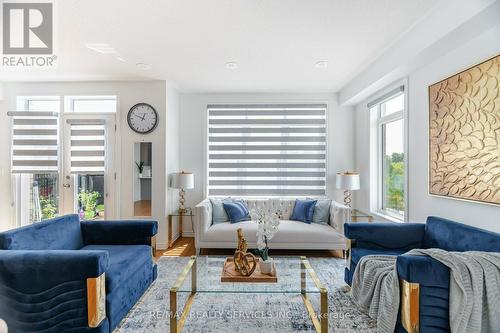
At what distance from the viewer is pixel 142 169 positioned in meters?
4.07

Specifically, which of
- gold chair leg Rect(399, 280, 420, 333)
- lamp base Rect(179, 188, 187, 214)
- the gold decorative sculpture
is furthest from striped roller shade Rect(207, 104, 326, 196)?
gold chair leg Rect(399, 280, 420, 333)

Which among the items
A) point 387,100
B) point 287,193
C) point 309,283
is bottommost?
point 309,283

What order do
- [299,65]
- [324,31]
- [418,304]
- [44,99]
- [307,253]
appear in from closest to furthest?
[418,304] → [324,31] → [299,65] → [307,253] → [44,99]

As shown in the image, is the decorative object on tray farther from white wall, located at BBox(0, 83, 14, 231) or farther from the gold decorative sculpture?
white wall, located at BBox(0, 83, 14, 231)

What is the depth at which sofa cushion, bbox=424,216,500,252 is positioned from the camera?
1835 millimetres

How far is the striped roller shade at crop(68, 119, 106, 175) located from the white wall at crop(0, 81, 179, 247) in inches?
11.4

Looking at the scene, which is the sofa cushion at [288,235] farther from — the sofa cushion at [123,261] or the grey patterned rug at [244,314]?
the sofa cushion at [123,261]

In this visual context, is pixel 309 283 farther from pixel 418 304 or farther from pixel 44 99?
pixel 44 99

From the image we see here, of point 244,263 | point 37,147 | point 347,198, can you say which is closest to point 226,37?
point 244,263

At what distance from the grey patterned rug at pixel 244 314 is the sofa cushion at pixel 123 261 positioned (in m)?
0.35

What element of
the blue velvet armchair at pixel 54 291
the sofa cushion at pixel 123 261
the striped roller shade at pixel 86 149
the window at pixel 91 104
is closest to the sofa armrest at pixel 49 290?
the blue velvet armchair at pixel 54 291

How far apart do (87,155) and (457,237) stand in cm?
472

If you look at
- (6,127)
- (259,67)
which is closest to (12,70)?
(6,127)

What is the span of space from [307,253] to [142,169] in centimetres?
285
